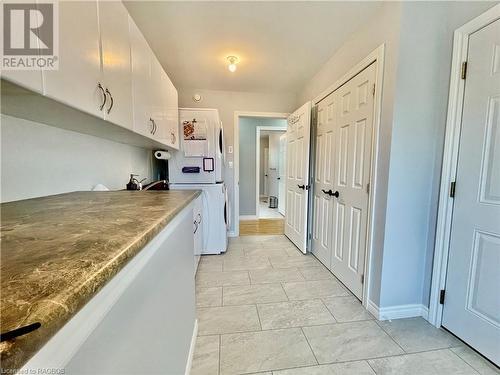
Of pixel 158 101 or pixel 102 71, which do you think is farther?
pixel 158 101

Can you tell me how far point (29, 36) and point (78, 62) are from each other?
0.65 ft

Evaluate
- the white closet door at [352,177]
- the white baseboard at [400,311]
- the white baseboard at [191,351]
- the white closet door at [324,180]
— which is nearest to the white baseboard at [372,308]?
the white baseboard at [400,311]

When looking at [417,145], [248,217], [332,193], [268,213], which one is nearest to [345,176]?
[332,193]

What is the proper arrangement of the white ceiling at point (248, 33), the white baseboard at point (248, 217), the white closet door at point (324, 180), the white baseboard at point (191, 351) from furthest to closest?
the white baseboard at point (248, 217) < the white closet door at point (324, 180) < the white ceiling at point (248, 33) < the white baseboard at point (191, 351)

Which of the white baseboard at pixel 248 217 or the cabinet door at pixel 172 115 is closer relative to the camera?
the cabinet door at pixel 172 115

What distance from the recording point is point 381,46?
159cm

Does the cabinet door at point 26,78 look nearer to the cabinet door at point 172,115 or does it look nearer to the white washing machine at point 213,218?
the cabinet door at point 172,115

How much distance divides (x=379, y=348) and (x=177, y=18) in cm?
279

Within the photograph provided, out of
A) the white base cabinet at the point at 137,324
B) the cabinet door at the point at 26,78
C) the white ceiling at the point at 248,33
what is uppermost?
the white ceiling at the point at 248,33

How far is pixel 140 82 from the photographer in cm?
148

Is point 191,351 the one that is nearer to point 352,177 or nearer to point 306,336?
point 306,336

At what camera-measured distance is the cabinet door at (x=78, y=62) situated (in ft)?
2.56

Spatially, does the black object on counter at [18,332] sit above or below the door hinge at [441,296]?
above

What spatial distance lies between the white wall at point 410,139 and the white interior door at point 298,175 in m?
1.15
